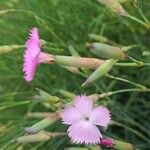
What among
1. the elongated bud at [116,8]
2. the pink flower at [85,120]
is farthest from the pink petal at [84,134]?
the elongated bud at [116,8]

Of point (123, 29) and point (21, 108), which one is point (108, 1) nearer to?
point (123, 29)

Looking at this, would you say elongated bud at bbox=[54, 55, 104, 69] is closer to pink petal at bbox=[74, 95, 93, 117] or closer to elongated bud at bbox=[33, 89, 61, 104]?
pink petal at bbox=[74, 95, 93, 117]

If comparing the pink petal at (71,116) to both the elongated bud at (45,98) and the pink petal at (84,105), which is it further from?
the elongated bud at (45,98)

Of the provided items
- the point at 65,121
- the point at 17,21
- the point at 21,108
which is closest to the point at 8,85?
the point at 21,108

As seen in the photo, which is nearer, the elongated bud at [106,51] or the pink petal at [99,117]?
the elongated bud at [106,51]

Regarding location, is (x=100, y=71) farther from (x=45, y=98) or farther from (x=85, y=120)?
(x=45, y=98)
